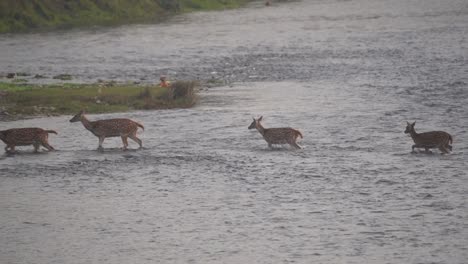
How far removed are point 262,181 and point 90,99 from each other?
14.8 meters

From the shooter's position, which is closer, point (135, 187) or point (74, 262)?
point (74, 262)

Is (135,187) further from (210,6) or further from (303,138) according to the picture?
(210,6)

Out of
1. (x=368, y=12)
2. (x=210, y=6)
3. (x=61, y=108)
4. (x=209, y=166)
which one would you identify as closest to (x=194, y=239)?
(x=209, y=166)

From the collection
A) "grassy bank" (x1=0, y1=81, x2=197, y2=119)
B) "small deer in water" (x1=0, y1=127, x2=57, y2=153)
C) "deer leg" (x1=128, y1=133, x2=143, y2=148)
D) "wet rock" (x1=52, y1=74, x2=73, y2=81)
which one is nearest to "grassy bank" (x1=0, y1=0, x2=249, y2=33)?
"wet rock" (x1=52, y1=74, x2=73, y2=81)

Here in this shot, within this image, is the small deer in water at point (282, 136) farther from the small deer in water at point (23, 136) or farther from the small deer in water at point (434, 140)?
the small deer in water at point (23, 136)

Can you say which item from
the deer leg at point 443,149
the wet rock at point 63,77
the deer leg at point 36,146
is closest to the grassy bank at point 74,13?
the wet rock at point 63,77

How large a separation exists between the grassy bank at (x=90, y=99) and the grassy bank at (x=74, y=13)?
38.8 m

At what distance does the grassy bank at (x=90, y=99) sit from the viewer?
3528 centimetres

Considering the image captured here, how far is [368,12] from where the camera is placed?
302 feet

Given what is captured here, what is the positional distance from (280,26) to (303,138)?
166 ft

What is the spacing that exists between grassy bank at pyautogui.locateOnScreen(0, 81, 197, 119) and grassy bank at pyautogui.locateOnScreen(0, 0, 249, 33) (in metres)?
38.8

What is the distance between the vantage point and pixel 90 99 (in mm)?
37125

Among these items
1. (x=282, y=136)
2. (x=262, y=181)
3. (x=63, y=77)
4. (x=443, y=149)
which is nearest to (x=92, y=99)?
(x=63, y=77)

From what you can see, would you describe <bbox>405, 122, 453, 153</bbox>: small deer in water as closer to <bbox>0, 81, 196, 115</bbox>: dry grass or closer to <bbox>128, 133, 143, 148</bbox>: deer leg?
<bbox>128, 133, 143, 148</bbox>: deer leg
